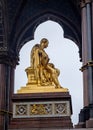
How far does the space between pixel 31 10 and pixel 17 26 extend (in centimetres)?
102

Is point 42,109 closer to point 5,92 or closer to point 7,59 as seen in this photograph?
Answer: point 5,92

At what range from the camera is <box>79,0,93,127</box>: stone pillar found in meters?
16.9

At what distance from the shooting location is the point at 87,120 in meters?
16.6

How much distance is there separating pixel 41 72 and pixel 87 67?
1661mm

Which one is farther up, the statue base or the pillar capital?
the pillar capital

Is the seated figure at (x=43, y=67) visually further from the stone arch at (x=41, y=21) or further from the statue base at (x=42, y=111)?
the stone arch at (x=41, y=21)

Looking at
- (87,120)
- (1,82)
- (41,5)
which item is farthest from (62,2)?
(87,120)

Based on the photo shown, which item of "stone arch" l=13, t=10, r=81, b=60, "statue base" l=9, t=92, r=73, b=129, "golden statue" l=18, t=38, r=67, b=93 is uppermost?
"stone arch" l=13, t=10, r=81, b=60

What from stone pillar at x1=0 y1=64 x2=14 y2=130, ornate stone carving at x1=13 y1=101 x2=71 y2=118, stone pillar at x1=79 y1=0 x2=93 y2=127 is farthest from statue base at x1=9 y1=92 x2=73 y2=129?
stone pillar at x1=0 y1=64 x2=14 y2=130

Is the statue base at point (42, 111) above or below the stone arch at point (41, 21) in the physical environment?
below

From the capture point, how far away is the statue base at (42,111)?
15922 millimetres

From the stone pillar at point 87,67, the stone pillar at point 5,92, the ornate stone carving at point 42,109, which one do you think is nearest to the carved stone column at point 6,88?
the stone pillar at point 5,92

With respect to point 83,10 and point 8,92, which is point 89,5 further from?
point 8,92

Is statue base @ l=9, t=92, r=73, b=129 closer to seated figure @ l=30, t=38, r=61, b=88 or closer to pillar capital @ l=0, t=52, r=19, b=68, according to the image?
seated figure @ l=30, t=38, r=61, b=88
